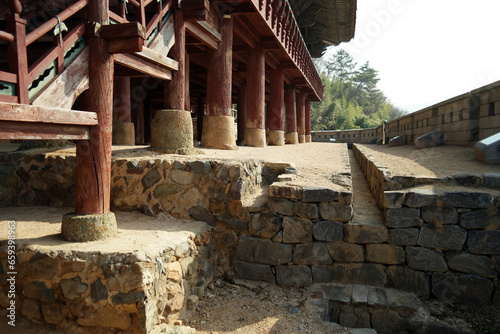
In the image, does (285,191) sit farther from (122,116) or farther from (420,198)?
(122,116)

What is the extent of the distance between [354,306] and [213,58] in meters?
5.49

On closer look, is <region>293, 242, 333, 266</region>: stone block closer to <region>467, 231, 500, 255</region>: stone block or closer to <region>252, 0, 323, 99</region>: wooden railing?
<region>467, 231, 500, 255</region>: stone block

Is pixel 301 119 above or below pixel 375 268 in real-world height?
above

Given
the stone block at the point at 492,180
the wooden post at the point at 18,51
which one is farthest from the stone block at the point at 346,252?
the wooden post at the point at 18,51

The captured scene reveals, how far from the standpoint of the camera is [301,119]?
18.7 meters

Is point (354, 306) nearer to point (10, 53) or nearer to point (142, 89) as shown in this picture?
point (10, 53)

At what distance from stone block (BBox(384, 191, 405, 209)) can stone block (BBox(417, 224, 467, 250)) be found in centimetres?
42

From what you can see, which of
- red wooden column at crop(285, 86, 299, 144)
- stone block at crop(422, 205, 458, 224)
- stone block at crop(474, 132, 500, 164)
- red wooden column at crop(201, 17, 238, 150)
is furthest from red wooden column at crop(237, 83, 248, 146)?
stone block at crop(422, 205, 458, 224)

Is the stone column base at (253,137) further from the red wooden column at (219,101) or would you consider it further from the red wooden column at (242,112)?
the red wooden column at (242,112)

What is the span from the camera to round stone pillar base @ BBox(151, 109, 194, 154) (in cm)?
549

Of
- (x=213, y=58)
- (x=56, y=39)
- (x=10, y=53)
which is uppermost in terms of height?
(x=213, y=58)

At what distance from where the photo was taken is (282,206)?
4500mm

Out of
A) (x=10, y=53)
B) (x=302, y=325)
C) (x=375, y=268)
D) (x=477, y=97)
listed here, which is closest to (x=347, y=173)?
(x=375, y=268)

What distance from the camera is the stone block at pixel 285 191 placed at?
174 inches
